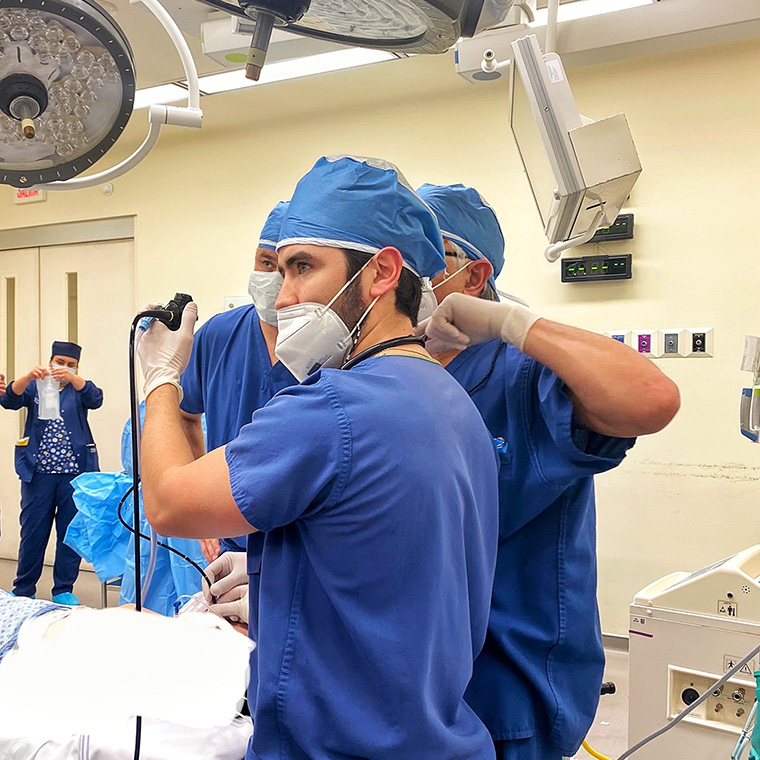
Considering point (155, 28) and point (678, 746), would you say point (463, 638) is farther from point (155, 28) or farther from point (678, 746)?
point (155, 28)

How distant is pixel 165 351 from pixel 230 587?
1.62 feet

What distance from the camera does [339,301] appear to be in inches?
44.5

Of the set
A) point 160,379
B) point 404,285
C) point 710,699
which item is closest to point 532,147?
point 404,285

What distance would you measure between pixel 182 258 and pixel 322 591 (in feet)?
13.5

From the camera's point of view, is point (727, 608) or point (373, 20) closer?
point (373, 20)

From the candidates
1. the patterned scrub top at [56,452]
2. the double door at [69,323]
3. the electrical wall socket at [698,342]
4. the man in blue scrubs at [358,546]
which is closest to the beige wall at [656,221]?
the electrical wall socket at [698,342]

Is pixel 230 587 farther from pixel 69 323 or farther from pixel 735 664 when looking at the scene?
pixel 69 323

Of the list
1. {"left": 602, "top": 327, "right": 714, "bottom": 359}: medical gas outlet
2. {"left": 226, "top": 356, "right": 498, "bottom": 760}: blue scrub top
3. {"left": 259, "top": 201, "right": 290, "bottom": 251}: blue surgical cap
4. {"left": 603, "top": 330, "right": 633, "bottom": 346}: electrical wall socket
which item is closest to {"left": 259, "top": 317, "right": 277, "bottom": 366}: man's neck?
{"left": 259, "top": 201, "right": 290, "bottom": 251}: blue surgical cap

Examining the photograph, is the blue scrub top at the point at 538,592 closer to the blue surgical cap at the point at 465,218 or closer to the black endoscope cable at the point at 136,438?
the blue surgical cap at the point at 465,218

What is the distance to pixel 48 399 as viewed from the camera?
435 centimetres

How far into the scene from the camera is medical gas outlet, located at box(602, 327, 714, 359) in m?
3.45

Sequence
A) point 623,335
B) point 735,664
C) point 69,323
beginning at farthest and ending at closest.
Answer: point 69,323
point 623,335
point 735,664

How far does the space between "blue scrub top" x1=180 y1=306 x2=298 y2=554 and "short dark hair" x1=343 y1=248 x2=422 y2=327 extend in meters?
0.51

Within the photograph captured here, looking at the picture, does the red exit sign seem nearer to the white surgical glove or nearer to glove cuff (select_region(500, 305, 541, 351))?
the white surgical glove
